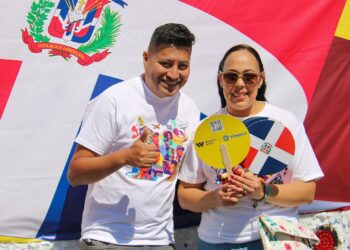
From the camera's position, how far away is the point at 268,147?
6.63ft

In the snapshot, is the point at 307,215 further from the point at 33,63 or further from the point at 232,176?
the point at 33,63

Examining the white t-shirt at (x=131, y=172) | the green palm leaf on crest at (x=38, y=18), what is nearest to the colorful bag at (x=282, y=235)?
the white t-shirt at (x=131, y=172)

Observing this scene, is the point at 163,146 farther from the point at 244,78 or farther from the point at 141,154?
the point at 244,78

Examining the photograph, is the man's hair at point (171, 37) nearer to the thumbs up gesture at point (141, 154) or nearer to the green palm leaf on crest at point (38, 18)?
the thumbs up gesture at point (141, 154)

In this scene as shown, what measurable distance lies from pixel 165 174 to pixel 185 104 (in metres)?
0.29

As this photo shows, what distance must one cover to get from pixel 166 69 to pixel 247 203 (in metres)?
0.54

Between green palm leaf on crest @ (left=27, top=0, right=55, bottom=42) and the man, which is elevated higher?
green palm leaf on crest @ (left=27, top=0, right=55, bottom=42)

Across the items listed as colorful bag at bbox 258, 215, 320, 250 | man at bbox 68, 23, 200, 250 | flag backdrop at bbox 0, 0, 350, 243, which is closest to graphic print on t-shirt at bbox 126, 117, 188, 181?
man at bbox 68, 23, 200, 250

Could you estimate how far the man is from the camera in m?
1.94

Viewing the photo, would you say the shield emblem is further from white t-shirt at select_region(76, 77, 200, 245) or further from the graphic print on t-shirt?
the graphic print on t-shirt

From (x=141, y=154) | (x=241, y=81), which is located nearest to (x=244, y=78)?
(x=241, y=81)

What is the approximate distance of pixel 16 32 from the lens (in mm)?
2365

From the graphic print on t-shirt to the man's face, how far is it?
12 cm

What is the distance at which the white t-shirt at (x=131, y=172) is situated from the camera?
6.38 feet
